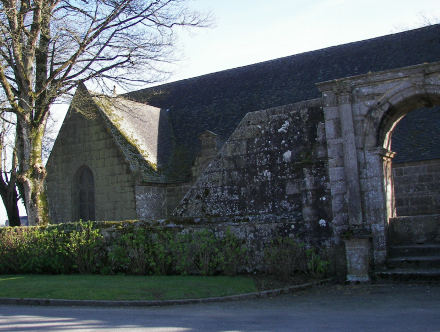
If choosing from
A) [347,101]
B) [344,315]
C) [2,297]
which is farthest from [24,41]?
[344,315]

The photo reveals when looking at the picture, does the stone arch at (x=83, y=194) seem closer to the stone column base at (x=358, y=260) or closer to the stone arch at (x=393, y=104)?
the stone column base at (x=358, y=260)

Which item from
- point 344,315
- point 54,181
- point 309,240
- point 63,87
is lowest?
point 344,315

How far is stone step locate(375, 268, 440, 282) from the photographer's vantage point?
27.4 feet

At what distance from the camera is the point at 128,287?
342 inches

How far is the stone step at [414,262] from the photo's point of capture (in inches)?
343

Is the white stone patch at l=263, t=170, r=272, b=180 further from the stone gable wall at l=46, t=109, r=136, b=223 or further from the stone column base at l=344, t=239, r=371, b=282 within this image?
the stone gable wall at l=46, t=109, r=136, b=223

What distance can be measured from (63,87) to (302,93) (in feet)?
28.5

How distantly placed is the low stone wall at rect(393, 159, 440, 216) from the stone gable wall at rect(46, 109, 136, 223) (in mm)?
9108

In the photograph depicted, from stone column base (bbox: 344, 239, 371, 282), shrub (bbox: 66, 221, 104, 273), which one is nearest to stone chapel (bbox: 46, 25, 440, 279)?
stone column base (bbox: 344, 239, 371, 282)

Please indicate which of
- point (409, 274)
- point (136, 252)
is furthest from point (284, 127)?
point (136, 252)

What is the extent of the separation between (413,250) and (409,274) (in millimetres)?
916

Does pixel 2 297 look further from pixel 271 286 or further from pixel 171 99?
pixel 171 99

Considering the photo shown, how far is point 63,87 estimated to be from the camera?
14820 millimetres

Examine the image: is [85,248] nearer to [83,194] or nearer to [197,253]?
[197,253]
